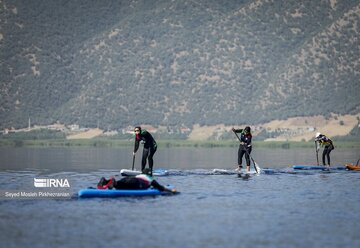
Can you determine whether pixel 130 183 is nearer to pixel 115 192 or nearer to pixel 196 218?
pixel 115 192

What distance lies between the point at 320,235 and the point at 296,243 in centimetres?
181

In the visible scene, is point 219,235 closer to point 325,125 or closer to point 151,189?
point 151,189

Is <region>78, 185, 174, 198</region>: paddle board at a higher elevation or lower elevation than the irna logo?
lower

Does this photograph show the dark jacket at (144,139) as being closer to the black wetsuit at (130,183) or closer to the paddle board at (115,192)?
the black wetsuit at (130,183)

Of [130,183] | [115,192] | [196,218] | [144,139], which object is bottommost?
[196,218]

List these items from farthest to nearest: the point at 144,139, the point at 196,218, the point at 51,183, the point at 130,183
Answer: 1. the point at 144,139
2. the point at 51,183
3. the point at 130,183
4. the point at 196,218

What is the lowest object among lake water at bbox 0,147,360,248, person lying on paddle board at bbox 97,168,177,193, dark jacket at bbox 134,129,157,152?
lake water at bbox 0,147,360,248

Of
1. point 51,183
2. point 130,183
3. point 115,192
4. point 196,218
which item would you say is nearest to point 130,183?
point 130,183

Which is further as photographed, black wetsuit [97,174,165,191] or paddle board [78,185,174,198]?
black wetsuit [97,174,165,191]

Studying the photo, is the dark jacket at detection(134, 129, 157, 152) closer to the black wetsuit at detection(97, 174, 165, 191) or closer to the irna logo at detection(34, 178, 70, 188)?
the irna logo at detection(34, 178, 70, 188)

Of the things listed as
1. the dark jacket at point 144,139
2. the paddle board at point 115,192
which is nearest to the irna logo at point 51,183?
the dark jacket at point 144,139

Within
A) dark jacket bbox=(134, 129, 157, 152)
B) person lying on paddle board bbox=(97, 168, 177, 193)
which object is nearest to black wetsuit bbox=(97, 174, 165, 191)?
person lying on paddle board bbox=(97, 168, 177, 193)

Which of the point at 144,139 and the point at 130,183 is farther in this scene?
the point at 144,139

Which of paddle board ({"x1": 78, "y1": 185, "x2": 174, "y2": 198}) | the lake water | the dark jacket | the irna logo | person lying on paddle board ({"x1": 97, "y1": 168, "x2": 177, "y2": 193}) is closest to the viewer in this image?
the lake water
